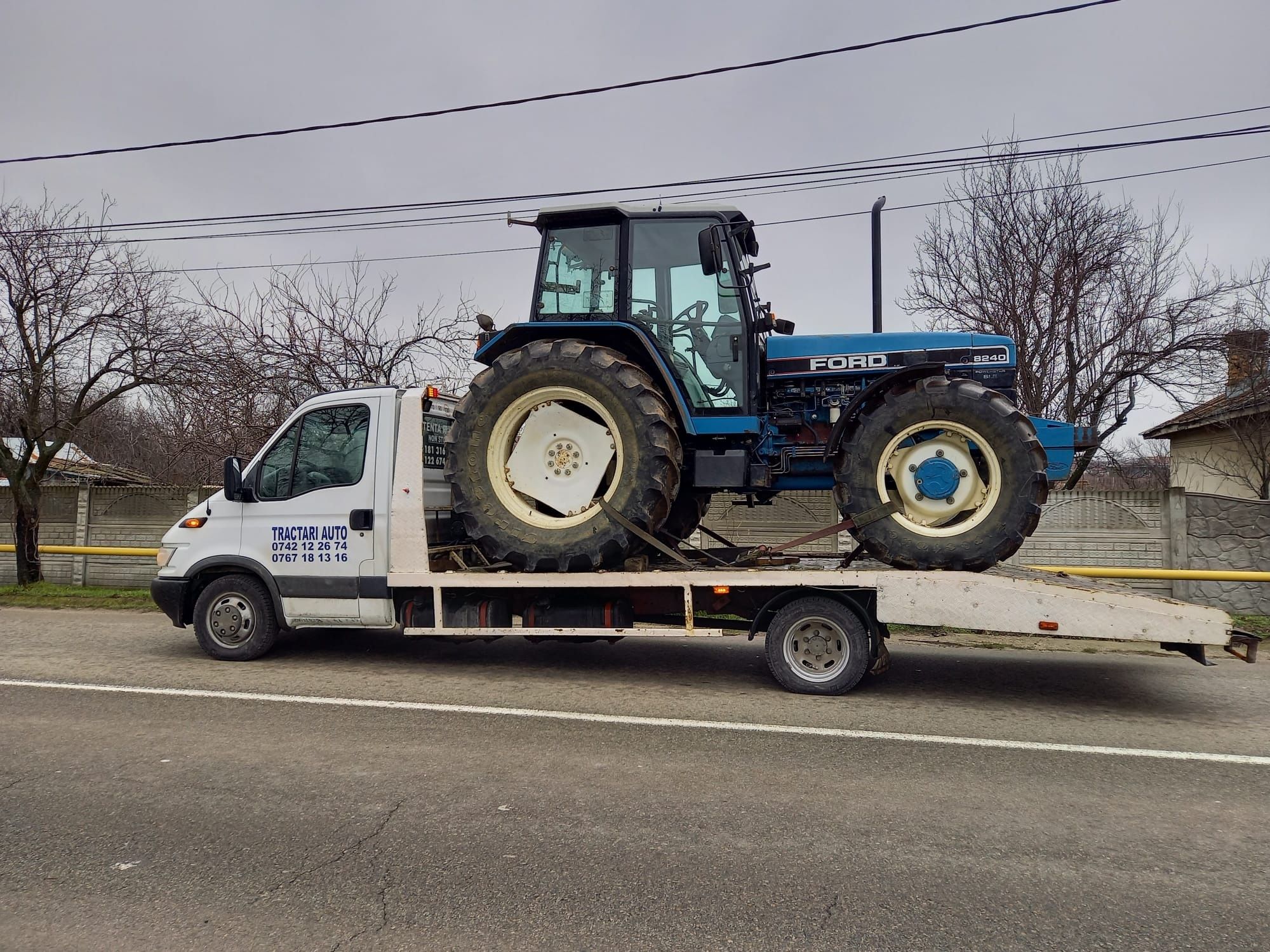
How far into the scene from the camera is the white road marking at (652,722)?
509cm

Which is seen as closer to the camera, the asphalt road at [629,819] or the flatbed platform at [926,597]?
the asphalt road at [629,819]

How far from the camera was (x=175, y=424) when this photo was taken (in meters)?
17.6

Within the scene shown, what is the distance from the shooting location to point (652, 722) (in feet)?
18.9

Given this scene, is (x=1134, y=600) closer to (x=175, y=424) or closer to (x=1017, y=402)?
(x=1017, y=402)

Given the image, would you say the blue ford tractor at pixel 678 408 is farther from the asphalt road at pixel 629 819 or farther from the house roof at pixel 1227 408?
the house roof at pixel 1227 408

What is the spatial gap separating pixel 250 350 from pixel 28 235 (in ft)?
12.2

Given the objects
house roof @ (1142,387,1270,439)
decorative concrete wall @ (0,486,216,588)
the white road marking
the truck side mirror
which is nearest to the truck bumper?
the truck side mirror

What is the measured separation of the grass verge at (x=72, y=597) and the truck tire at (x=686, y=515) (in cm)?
780

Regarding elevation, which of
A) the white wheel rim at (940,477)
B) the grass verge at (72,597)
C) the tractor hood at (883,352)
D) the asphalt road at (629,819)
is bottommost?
the asphalt road at (629,819)

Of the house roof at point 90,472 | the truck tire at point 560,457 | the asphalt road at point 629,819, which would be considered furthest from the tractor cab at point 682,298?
the house roof at point 90,472

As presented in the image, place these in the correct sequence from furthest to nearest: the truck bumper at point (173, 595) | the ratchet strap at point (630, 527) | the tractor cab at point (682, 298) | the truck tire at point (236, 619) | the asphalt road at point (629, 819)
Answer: the truck bumper at point (173, 595) < the truck tire at point (236, 619) < the tractor cab at point (682, 298) < the ratchet strap at point (630, 527) < the asphalt road at point (629, 819)

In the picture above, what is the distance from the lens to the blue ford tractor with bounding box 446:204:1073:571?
6.65 m

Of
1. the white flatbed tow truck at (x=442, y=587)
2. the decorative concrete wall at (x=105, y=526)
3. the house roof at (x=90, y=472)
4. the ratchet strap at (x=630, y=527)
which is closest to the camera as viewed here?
the white flatbed tow truck at (x=442, y=587)

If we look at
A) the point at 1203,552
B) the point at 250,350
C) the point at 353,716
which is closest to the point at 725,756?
the point at 353,716
